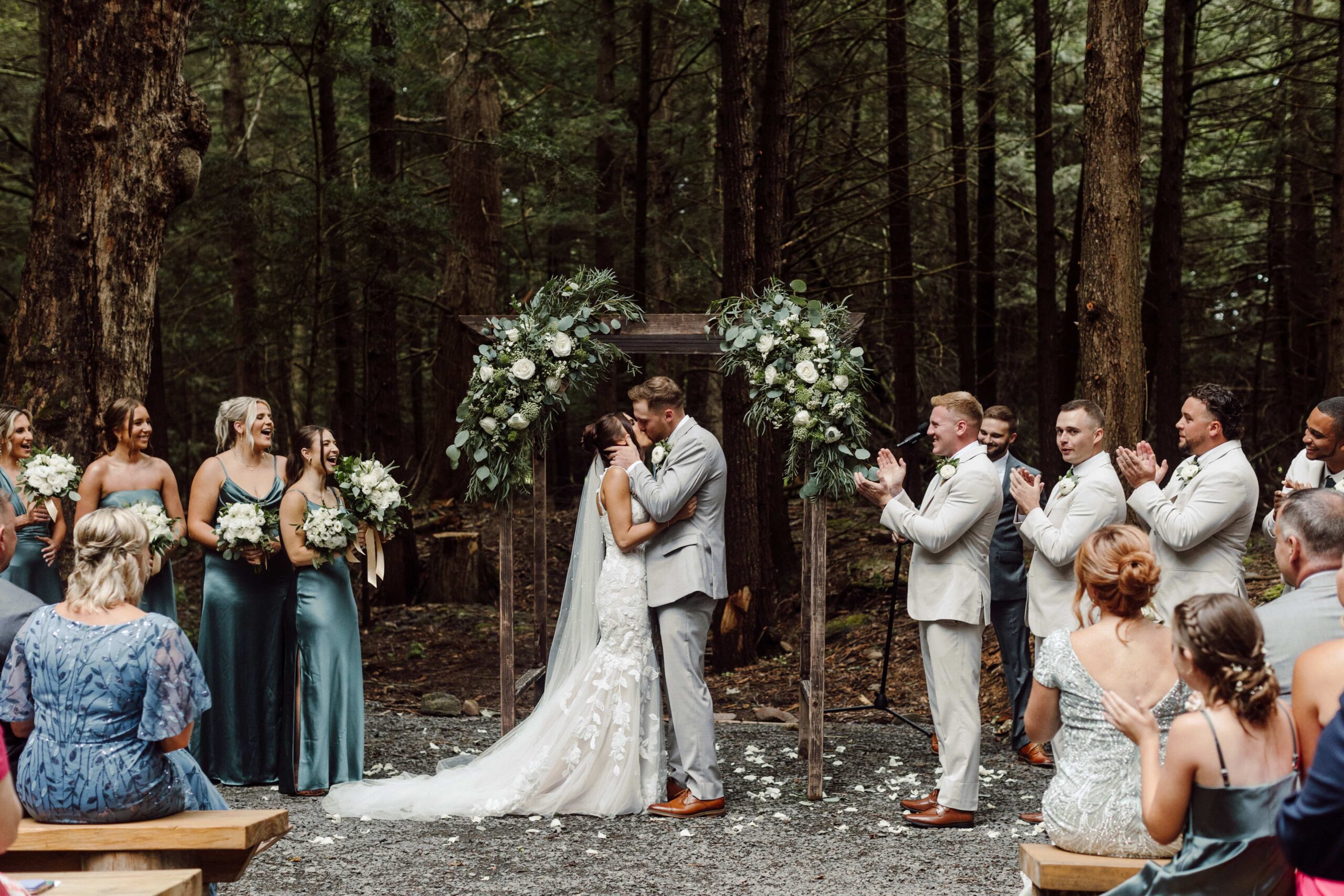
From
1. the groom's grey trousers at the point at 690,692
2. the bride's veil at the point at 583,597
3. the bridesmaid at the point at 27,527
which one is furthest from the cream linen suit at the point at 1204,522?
the bridesmaid at the point at 27,527

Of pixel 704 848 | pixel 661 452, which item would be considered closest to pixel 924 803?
pixel 704 848

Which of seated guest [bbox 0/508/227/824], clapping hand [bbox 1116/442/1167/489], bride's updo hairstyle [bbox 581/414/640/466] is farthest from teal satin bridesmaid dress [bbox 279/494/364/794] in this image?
clapping hand [bbox 1116/442/1167/489]

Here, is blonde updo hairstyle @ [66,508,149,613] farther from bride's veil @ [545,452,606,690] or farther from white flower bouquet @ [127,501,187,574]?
bride's veil @ [545,452,606,690]

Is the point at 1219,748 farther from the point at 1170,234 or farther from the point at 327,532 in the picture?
the point at 1170,234

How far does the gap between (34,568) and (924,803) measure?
5594mm

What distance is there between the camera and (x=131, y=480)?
22.6 feet

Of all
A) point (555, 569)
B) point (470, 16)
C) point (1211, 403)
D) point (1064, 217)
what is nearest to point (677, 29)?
point (470, 16)

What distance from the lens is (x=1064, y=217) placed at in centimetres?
1642

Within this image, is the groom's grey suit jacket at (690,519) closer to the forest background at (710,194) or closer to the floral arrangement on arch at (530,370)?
the floral arrangement on arch at (530,370)

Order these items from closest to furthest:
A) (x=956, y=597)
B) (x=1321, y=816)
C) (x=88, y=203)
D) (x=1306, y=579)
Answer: (x=1321, y=816) < (x=1306, y=579) < (x=956, y=597) < (x=88, y=203)

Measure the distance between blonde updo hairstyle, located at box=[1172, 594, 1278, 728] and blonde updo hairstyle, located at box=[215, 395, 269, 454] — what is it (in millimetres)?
5582

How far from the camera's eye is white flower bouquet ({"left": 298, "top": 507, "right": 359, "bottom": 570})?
649cm

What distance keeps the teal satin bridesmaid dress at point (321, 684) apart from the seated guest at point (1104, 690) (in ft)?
13.8

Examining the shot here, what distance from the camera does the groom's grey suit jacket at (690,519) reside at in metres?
6.17
